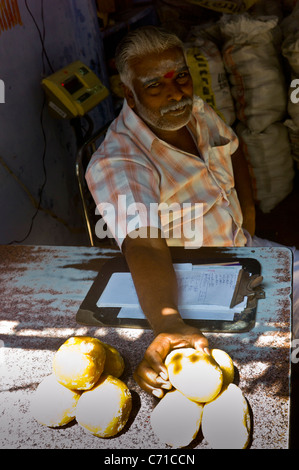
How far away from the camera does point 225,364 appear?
1248 millimetres

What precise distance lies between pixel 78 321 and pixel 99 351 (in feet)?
0.95

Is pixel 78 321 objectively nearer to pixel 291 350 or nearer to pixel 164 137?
pixel 291 350

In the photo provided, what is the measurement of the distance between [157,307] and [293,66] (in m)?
2.44

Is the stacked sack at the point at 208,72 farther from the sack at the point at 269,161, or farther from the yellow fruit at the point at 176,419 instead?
the yellow fruit at the point at 176,419

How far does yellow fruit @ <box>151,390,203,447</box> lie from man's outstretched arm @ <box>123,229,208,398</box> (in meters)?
0.06

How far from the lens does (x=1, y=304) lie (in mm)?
1695

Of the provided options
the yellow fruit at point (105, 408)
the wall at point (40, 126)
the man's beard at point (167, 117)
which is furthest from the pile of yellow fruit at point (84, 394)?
the wall at point (40, 126)

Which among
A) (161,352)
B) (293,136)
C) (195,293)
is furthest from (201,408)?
(293,136)

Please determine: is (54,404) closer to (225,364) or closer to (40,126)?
(225,364)

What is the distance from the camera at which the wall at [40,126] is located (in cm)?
275

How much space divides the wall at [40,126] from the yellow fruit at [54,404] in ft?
4.95

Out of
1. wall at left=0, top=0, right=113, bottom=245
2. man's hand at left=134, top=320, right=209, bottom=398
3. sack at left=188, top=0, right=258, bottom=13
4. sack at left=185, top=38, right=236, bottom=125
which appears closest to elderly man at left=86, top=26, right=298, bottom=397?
man's hand at left=134, top=320, right=209, bottom=398

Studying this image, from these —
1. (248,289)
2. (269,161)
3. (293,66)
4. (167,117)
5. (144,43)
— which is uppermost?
(144,43)

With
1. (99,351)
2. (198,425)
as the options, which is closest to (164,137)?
(99,351)
